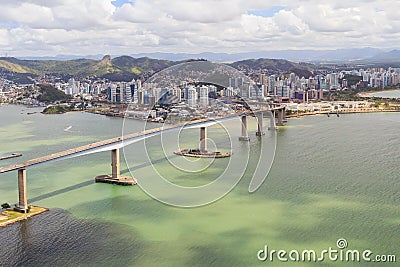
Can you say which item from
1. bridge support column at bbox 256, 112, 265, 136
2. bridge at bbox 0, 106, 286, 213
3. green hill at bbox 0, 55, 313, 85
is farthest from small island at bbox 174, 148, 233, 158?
green hill at bbox 0, 55, 313, 85

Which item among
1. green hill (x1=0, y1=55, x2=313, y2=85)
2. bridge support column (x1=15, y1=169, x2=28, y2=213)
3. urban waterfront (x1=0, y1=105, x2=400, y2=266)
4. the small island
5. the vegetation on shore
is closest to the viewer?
urban waterfront (x1=0, y1=105, x2=400, y2=266)

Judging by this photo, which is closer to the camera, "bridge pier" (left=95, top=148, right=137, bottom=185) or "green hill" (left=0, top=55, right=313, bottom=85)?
"bridge pier" (left=95, top=148, right=137, bottom=185)

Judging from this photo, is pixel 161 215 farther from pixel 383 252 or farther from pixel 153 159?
pixel 153 159

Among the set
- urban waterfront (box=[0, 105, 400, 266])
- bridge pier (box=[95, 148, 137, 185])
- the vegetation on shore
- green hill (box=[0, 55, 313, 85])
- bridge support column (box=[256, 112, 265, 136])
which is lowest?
urban waterfront (box=[0, 105, 400, 266])

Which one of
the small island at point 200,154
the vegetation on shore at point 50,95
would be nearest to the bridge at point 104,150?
the small island at point 200,154

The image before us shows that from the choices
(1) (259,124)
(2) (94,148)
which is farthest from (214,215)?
(1) (259,124)

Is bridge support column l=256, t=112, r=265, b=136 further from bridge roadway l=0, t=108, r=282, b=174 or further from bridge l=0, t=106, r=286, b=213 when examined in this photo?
bridge roadway l=0, t=108, r=282, b=174

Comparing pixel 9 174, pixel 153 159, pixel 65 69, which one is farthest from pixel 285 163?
pixel 65 69

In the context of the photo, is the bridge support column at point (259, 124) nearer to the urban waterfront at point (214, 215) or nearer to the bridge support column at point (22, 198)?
the urban waterfront at point (214, 215)
